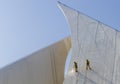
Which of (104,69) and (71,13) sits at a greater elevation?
(71,13)

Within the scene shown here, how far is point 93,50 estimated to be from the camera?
7.29 metres

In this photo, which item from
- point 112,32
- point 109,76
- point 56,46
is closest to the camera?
point 109,76

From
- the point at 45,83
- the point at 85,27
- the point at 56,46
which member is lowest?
the point at 45,83

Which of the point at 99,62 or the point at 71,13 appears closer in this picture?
the point at 99,62

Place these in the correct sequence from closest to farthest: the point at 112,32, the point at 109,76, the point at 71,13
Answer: the point at 109,76
the point at 112,32
the point at 71,13

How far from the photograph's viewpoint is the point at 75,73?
7.09m

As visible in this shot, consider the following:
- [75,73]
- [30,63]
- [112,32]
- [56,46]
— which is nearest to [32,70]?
[30,63]

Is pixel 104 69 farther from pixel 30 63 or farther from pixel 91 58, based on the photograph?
pixel 30 63

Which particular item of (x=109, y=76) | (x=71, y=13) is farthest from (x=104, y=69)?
(x=71, y=13)

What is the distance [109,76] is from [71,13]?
1782 mm

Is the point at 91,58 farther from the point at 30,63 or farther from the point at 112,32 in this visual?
the point at 30,63

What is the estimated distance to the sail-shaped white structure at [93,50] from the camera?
6.95 metres

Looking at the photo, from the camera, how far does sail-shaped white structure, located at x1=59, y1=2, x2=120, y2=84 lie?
6.95 metres

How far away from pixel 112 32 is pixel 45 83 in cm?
208
